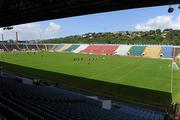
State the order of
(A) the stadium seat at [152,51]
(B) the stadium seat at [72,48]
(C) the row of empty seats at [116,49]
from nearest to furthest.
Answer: (A) the stadium seat at [152,51]
(C) the row of empty seats at [116,49]
(B) the stadium seat at [72,48]

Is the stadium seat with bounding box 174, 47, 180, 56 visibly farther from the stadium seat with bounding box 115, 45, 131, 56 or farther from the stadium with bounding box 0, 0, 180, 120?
the stadium with bounding box 0, 0, 180, 120

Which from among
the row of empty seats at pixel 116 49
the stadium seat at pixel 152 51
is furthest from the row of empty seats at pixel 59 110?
the stadium seat at pixel 152 51

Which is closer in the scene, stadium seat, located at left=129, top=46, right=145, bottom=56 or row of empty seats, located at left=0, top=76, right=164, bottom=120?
row of empty seats, located at left=0, top=76, right=164, bottom=120

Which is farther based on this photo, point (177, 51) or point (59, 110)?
point (177, 51)

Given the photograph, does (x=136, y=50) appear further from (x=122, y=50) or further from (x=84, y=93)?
(x=84, y=93)

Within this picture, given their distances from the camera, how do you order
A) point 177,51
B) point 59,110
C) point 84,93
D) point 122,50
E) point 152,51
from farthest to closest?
point 122,50, point 152,51, point 177,51, point 84,93, point 59,110

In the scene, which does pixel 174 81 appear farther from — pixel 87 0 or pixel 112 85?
pixel 87 0

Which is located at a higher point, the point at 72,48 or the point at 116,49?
the point at 116,49

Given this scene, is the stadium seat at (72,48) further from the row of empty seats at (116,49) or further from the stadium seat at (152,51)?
the stadium seat at (152,51)

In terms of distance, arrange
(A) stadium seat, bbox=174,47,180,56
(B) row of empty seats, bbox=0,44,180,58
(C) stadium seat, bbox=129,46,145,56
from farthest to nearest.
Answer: (C) stadium seat, bbox=129,46,145,56 → (B) row of empty seats, bbox=0,44,180,58 → (A) stadium seat, bbox=174,47,180,56

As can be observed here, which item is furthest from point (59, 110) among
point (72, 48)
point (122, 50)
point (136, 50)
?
point (72, 48)

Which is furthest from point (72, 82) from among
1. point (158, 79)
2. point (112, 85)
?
point (158, 79)

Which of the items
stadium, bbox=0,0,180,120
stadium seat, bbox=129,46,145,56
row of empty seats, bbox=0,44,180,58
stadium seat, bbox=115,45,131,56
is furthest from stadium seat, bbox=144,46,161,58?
stadium, bbox=0,0,180,120

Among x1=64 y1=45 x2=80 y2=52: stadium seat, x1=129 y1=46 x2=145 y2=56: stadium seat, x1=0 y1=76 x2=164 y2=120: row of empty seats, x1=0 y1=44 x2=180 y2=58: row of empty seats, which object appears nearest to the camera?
x1=0 y1=76 x2=164 y2=120: row of empty seats
